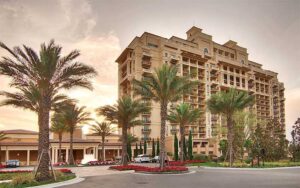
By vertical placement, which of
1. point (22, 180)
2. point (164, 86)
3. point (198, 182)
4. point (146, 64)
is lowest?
point (198, 182)

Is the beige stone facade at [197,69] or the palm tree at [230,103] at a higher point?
the beige stone facade at [197,69]

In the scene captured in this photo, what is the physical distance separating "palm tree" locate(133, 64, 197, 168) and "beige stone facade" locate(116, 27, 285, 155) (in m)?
35.6

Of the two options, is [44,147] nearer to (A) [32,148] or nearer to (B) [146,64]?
(A) [32,148]

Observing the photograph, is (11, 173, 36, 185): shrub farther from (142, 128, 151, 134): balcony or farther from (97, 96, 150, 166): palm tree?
(142, 128, 151, 134): balcony

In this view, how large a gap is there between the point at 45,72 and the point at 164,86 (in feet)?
38.3

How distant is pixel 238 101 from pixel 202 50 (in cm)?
4900

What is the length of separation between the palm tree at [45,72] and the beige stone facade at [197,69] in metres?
44.0

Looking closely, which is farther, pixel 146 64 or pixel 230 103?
pixel 146 64

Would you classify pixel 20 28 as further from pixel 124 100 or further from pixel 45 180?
pixel 124 100

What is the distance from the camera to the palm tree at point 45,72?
2176 cm

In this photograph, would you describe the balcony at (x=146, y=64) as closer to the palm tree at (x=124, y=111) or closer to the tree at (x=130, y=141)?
the tree at (x=130, y=141)

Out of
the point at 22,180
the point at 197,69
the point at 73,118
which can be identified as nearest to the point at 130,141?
the point at 73,118

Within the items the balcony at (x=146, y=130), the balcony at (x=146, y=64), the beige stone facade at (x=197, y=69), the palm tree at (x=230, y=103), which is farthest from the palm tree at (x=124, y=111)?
the balcony at (x=146, y=64)

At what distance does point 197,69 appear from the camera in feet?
268
